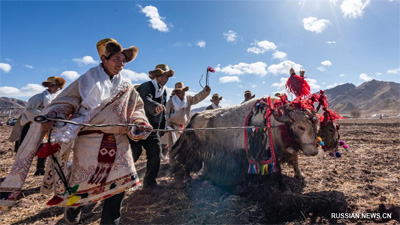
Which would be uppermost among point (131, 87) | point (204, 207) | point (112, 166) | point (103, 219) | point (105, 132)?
point (131, 87)

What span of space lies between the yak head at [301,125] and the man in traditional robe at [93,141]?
221 cm

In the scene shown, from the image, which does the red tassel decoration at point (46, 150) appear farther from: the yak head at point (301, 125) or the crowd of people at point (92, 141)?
the yak head at point (301, 125)

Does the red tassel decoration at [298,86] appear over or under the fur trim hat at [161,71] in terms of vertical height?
under

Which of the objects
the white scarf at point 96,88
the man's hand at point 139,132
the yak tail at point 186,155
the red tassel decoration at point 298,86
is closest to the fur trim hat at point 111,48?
the white scarf at point 96,88

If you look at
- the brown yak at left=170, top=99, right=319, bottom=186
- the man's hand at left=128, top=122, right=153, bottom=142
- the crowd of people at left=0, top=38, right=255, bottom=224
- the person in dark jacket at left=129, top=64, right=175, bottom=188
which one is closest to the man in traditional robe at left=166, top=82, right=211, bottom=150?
the brown yak at left=170, top=99, right=319, bottom=186

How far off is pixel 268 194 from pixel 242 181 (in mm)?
566

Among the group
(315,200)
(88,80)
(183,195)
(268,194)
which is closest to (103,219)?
(88,80)

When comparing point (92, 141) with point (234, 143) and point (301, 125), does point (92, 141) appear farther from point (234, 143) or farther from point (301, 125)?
point (301, 125)

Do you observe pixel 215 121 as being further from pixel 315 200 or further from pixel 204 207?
pixel 315 200

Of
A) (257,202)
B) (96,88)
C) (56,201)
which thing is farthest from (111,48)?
(257,202)

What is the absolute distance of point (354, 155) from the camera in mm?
5836

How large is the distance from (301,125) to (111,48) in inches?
107

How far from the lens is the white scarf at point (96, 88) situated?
2043 millimetres

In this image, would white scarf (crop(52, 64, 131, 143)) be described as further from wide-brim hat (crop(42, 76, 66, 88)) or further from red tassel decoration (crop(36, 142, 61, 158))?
wide-brim hat (crop(42, 76, 66, 88))
